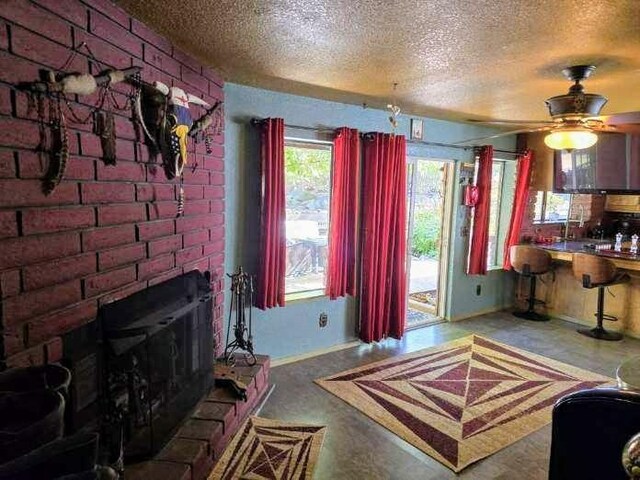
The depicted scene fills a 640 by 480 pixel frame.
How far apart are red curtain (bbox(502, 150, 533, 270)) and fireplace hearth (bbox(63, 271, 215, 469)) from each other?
4088 mm

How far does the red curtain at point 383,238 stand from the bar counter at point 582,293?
2.07 metres

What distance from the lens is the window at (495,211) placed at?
207 inches

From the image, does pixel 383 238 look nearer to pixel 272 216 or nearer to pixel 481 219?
pixel 272 216

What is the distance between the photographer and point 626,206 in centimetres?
561

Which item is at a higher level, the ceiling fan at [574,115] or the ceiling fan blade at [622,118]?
the ceiling fan blade at [622,118]

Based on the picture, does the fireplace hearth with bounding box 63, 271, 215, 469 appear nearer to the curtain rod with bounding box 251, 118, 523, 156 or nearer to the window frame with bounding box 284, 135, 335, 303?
the window frame with bounding box 284, 135, 335, 303

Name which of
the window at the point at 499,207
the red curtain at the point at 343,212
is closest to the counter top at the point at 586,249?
Result: the window at the point at 499,207

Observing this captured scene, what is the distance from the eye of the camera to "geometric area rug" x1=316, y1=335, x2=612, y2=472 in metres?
2.59

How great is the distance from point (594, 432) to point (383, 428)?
5.34 ft

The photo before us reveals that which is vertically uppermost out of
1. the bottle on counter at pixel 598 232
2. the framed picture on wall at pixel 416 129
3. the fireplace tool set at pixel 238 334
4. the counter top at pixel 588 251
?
the framed picture on wall at pixel 416 129

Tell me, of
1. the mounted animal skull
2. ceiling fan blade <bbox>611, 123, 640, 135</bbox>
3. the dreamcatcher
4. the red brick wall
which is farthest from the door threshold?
the dreamcatcher

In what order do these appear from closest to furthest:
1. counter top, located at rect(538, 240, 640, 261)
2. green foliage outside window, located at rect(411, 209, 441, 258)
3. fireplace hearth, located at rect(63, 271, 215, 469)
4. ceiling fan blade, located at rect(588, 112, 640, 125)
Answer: fireplace hearth, located at rect(63, 271, 215, 469), ceiling fan blade, located at rect(588, 112, 640, 125), counter top, located at rect(538, 240, 640, 261), green foliage outside window, located at rect(411, 209, 441, 258)

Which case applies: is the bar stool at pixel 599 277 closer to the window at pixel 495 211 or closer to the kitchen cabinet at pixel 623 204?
the window at pixel 495 211

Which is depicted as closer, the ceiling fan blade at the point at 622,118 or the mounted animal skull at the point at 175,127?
the mounted animal skull at the point at 175,127
